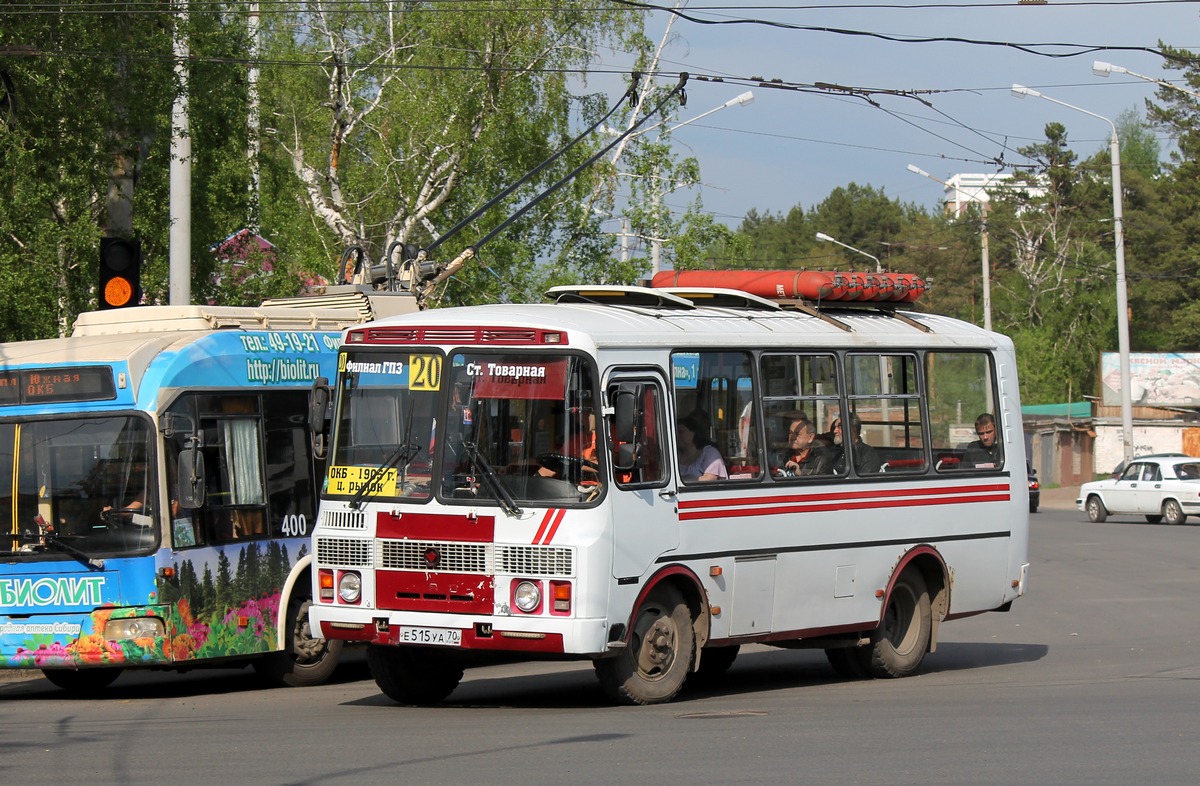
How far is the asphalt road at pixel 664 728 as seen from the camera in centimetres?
830

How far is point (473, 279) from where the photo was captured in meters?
37.2

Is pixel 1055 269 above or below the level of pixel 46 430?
above

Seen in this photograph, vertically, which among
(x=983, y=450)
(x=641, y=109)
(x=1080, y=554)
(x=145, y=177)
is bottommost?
(x=1080, y=554)

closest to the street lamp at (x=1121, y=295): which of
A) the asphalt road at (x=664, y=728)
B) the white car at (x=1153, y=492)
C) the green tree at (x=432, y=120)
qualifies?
the white car at (x=1153, y=492)

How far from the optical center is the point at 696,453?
38.0 ft

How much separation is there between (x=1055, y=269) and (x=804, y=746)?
255 ft

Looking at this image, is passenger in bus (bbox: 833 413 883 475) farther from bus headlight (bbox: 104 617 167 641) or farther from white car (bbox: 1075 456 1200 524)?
white car (bbox: 1075 456 1200 524)

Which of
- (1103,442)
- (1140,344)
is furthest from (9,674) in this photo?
(1140,344)

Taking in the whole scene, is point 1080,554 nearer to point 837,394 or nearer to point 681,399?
point 837,394

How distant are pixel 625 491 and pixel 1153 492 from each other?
31.7m

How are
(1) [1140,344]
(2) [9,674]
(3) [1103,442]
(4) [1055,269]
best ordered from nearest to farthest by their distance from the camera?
(2) [9,674] → (3) [1103,442] → (4) [1055,269] → (1) [1140,344]

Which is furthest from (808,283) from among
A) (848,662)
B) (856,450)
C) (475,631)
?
(475,631)

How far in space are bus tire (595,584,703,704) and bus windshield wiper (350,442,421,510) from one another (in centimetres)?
172

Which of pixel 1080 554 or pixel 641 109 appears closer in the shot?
pixel 1080 554
